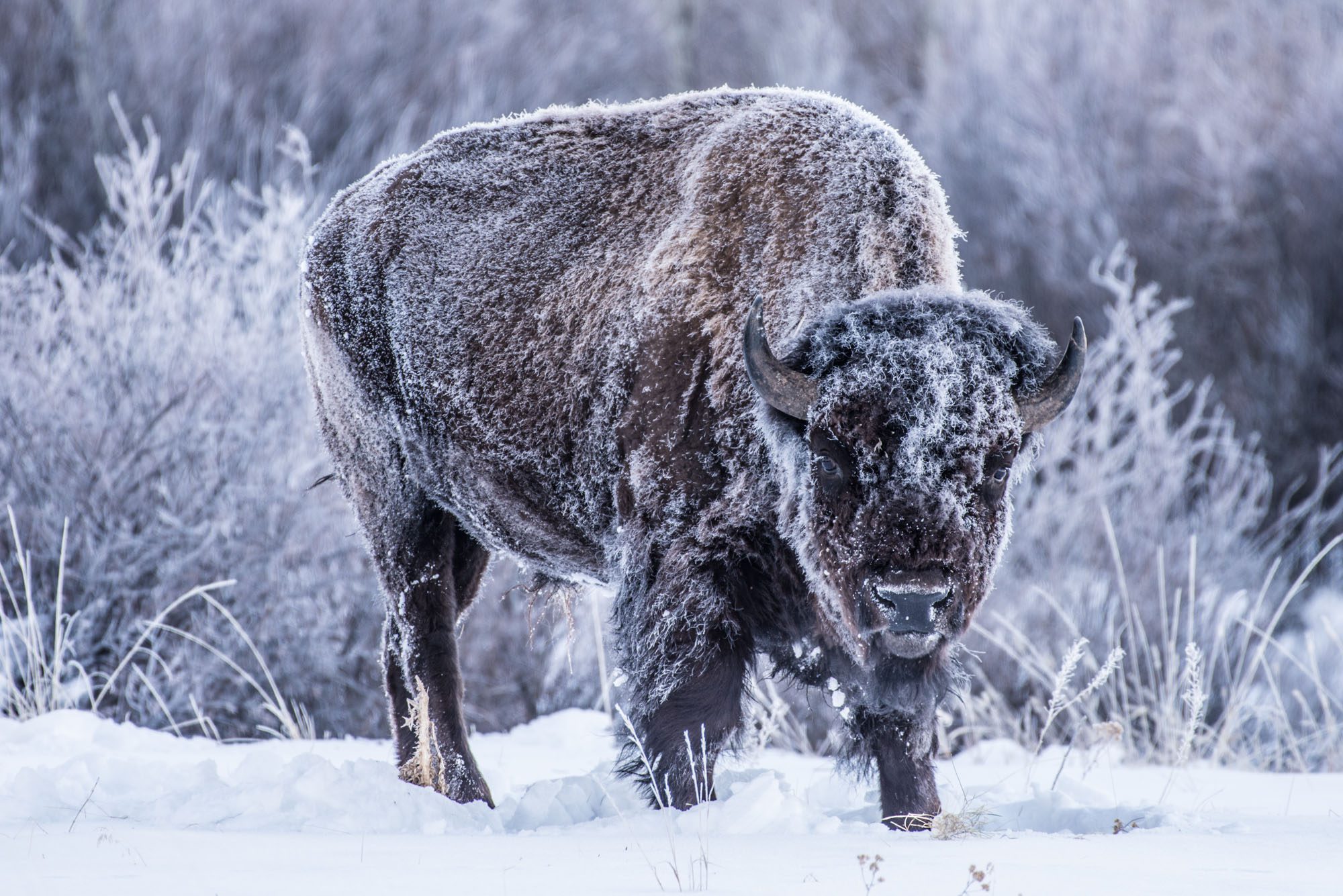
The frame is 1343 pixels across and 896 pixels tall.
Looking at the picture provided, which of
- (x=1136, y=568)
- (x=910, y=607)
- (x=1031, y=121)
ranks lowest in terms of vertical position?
(x=1136, y=568)

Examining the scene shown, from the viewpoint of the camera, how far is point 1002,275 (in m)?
16.8

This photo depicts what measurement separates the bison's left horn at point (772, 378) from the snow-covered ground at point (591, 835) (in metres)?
0.96

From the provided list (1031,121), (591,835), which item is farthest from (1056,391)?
(1031,121)

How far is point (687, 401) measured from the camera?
13.0 ft

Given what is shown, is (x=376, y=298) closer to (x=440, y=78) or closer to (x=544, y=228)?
(x=544, y=228)

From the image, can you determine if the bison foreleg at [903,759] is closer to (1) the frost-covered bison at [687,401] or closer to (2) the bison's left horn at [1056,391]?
(1) the frost-covered bison at [687,401]

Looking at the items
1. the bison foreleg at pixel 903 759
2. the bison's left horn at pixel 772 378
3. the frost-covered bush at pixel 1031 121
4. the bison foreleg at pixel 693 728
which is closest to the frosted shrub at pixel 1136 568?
the frost-covered bush at pixel 1031 121

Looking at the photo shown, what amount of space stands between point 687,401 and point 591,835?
45.8 inches

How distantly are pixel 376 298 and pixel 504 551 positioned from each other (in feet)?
3.18

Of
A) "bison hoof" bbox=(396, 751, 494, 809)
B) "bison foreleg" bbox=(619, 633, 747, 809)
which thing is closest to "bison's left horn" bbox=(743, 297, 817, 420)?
"bison foreleg" bbox=(619, 633, 747, 809)

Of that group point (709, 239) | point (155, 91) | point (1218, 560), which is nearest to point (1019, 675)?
point (1218, 560)

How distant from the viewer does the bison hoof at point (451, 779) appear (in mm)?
4453

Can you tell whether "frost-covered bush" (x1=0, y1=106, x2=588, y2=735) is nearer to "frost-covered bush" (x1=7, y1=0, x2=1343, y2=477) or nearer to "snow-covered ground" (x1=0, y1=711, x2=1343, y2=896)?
"snow-covered ground" (x1=0, y1=711, x2=1343, y2=896)

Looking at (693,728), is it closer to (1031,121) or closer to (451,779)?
(451,779)
